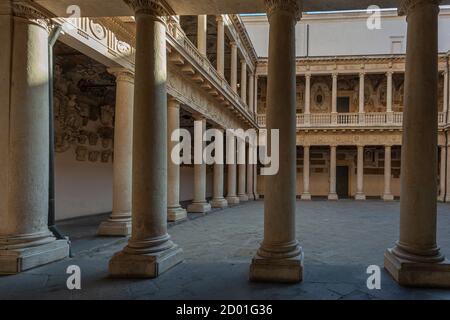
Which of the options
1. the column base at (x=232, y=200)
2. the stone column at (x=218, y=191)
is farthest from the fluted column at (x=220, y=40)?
the column base at (x=232, y=200)

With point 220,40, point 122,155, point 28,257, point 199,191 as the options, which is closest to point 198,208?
point 199,191

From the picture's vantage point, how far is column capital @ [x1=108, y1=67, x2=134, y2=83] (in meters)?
8.15

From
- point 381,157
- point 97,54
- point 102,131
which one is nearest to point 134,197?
point 97,54

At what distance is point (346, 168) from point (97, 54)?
2569 cm

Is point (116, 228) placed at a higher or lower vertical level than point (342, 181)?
higher

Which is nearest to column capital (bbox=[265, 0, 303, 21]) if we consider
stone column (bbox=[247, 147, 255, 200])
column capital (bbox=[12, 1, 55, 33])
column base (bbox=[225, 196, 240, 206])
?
column capital (bbox=[12, 1, 55, 33])

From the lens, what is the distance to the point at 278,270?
4.65 meters

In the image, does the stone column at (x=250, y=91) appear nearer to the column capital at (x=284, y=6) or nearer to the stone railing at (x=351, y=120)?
the stone railing at (x=351, y=120)

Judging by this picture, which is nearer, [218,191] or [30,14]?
[30,14]

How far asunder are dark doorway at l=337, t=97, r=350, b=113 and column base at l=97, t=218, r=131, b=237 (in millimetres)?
23595

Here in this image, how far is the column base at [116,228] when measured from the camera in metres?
8.07

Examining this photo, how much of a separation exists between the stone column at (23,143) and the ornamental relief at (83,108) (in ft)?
10.2

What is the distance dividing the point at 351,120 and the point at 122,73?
2065 cm

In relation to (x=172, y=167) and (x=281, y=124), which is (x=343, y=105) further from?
(x=281, y=124)
